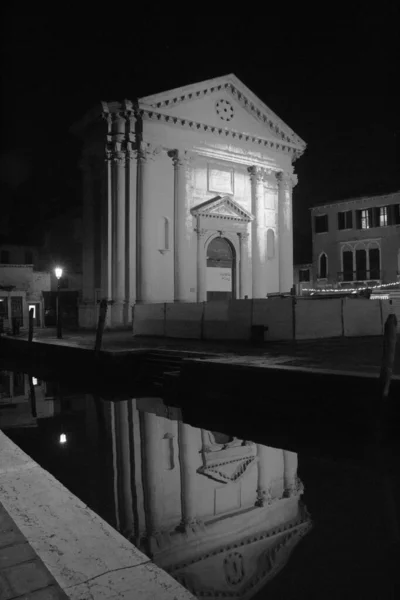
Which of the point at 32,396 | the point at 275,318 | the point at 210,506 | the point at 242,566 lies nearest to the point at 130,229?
the point at 275,318

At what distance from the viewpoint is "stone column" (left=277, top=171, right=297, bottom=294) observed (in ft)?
109

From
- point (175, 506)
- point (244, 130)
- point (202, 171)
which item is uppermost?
point (244, 130)

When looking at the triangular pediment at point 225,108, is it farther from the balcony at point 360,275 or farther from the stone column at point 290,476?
the stone column at point 290,476

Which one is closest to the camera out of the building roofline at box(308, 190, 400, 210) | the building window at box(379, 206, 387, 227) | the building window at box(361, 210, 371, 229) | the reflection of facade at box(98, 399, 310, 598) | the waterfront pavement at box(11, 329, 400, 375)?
the reflection of facade at box(98, 399, 310, 598)

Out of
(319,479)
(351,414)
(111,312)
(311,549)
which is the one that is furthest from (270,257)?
(311,549)

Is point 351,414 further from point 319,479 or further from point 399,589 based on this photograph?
point 399,589

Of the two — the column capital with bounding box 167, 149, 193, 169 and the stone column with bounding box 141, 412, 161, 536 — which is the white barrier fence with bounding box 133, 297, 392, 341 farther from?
the column capital with bounding box 167, 149, 193, 169

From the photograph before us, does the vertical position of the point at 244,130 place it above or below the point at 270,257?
above

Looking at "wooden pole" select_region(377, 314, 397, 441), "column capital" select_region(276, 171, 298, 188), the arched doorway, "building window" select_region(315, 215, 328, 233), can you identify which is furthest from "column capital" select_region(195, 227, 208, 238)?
"wooden pole" select_region(377, 314, 397, 441)

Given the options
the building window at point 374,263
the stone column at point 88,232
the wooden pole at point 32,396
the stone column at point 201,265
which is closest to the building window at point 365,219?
the building window at point 374,263

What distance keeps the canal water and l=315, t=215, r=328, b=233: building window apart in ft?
108

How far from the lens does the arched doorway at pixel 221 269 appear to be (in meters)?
30.5

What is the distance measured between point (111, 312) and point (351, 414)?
62.2 feet

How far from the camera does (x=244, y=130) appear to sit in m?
30.8
